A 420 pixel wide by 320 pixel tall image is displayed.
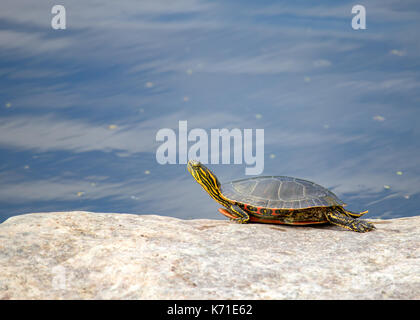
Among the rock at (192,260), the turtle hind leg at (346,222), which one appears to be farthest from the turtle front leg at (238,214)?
the turtle hind leg at (346,222)

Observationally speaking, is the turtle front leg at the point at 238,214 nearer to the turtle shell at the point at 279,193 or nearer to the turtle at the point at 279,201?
the turtle at the point at 279,201

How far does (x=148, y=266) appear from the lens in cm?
498

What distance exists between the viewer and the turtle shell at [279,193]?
22.7 ft

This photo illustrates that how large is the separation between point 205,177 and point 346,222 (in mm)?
2130

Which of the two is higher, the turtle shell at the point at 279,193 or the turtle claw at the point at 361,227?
the turtle shell at the point at 279,193

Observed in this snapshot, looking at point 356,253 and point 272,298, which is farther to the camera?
point 356,253

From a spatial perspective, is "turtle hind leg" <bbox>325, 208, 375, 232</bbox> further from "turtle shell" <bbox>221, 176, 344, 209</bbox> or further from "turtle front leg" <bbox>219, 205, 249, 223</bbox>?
"turtle front leg" <bbox>219, 205, 249, 223</bbox>

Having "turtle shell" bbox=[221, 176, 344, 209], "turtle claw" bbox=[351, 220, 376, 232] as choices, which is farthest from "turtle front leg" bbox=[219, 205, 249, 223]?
"turtle claw" bbox=[351, 220, 376, 232]

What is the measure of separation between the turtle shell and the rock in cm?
37

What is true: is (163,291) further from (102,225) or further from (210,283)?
(102,225)

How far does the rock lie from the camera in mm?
4652

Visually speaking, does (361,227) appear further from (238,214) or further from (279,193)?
(238,214)

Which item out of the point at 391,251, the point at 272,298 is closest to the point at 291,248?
the point at 391,251

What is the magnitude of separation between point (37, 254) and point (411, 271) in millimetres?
3988
